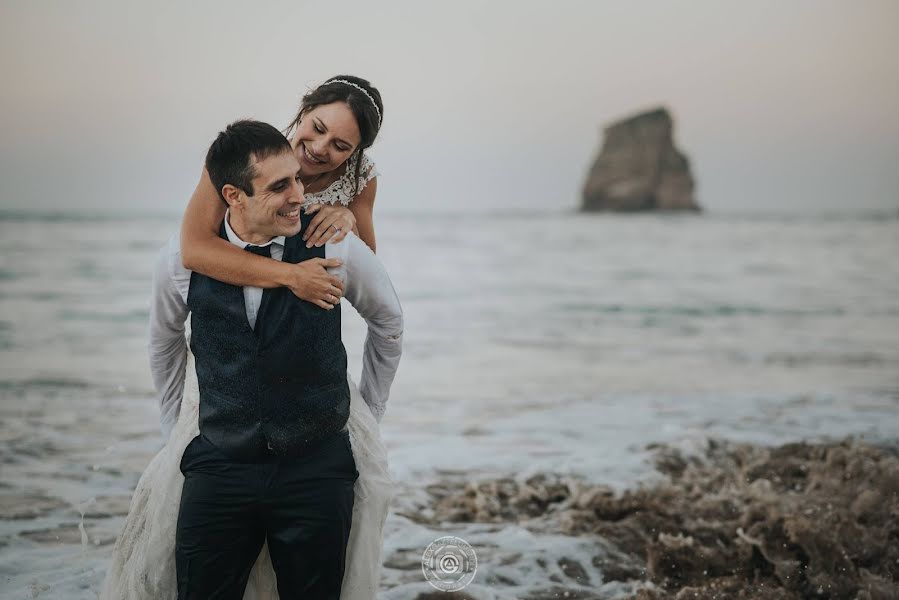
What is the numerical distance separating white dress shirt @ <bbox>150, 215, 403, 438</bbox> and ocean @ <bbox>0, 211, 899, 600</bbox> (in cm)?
156

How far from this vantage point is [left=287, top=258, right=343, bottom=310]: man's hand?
1.93 m

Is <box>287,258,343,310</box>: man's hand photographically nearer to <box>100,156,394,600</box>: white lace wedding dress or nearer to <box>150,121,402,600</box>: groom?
<box>150,121,402,600</box>: groom

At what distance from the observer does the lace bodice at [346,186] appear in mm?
2785

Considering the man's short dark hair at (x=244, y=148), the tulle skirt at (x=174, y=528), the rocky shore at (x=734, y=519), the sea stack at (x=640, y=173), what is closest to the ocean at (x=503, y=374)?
the rocky shore at (x=734, y=519)

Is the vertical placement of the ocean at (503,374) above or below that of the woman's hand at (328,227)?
below

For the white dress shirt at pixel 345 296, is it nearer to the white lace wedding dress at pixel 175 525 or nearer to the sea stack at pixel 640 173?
the white lace wedding dress at pixel 175 525

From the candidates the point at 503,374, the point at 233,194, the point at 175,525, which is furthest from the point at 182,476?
the point at 503,374

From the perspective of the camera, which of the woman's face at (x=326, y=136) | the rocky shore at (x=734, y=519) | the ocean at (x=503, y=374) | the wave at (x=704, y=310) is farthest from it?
the wave at (x=704, y=310)

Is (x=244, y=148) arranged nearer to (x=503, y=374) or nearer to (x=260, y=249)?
(x=260, y=249)

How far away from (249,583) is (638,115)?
43.6 metres

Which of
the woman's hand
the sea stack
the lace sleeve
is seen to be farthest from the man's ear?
the sea stack

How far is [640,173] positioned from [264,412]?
2256 inches

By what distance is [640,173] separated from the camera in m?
57.2

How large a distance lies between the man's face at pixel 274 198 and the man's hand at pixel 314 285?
11 centimetres
